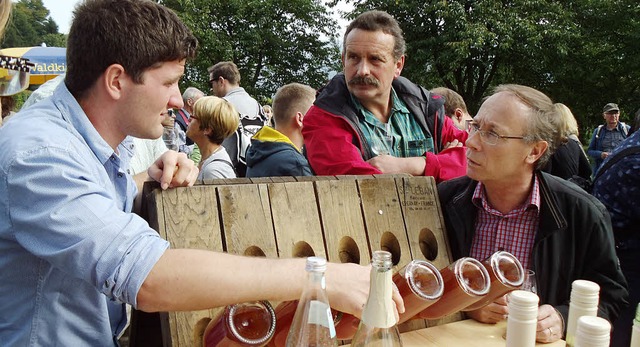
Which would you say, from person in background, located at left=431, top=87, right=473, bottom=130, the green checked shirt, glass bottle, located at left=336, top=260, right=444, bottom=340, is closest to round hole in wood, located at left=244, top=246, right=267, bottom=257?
glass bottle, located at left=336, top=260, right=444, bottom=340

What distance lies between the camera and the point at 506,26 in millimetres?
15977

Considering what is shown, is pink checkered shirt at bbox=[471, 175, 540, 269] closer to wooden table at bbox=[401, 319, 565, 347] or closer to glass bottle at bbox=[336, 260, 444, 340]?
wooden table at bbox=[401, 319, 565, 347]

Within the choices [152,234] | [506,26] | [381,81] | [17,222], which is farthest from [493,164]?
[506,26]

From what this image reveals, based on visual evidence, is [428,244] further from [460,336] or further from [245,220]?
[245,220]

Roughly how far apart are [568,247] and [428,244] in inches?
22.1

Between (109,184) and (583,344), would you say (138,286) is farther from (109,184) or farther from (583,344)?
(583,344)

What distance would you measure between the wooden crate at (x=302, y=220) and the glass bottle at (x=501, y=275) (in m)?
0.29

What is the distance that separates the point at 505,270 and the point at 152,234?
93 centimetres

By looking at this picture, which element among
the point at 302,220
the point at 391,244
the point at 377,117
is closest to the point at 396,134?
the point at 377,117

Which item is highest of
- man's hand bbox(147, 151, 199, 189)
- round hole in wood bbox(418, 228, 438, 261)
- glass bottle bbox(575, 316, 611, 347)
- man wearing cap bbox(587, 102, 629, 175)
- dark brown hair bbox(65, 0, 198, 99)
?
dark brown hair bbox(65, 0, 198, 99)

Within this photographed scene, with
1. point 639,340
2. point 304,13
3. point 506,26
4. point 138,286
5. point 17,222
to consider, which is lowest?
point 639,340

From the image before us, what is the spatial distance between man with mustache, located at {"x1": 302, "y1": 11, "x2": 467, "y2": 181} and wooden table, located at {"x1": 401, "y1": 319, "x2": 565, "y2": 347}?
2.40 ft

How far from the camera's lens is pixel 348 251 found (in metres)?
1.62

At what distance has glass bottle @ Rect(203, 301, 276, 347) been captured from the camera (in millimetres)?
1010
